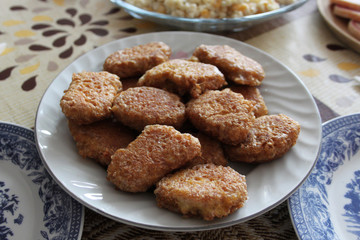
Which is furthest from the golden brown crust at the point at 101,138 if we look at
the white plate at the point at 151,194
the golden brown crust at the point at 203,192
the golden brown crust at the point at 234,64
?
the golden brown crust at the point at 234,64

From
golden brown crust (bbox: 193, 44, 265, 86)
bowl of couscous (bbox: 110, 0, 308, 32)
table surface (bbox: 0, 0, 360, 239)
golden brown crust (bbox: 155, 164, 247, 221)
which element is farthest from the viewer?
bowl of couscous (bbox: 110, 0, 308, 32)

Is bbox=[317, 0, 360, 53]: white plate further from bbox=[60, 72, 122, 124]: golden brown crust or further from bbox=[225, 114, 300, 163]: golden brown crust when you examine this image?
bbox=[60, 72, 122, 124]: golden brown crust

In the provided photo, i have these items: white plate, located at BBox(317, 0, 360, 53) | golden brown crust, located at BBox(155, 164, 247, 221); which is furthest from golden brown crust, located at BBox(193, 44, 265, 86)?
white plate, located at BBox(317, 0, 360, 53)

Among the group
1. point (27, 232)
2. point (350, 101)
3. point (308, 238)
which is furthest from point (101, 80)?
point (350, 101)

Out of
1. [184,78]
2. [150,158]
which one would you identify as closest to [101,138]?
[150,158]

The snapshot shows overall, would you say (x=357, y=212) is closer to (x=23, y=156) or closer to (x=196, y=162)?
(x=196, y=162)

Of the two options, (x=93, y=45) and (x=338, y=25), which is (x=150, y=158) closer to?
(x=93, y=45)

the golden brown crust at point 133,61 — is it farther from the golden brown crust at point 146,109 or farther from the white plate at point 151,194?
the golden brown crust at point 146,109
